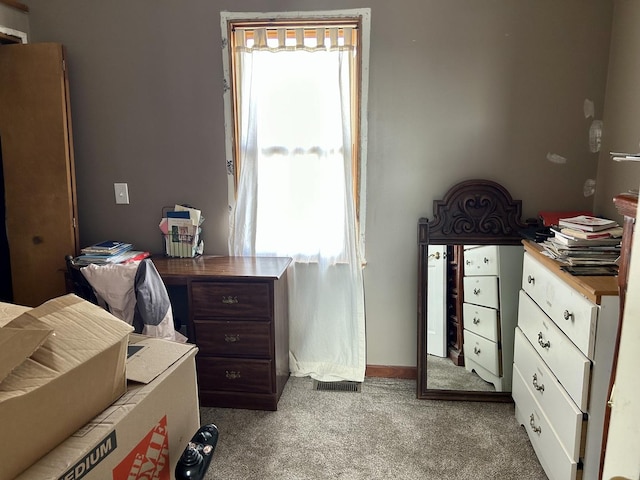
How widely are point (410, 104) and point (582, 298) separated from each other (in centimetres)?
139

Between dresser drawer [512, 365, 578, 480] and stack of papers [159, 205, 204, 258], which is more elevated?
stack of papers [159, 205, 204, 258]

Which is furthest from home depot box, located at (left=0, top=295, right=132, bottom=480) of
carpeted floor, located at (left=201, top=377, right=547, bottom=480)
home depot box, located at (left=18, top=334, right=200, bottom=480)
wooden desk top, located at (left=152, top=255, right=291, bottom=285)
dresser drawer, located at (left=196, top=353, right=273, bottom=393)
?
dresser drawer, located at (left=196, top=353, right=273, bottom=393)

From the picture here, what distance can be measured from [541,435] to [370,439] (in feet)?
2.45

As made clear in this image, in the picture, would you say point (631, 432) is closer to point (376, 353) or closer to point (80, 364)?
point (80, 364)

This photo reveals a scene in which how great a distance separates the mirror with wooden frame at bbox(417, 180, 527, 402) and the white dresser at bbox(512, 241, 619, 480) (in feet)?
1.15

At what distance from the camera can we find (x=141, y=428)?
1127mm

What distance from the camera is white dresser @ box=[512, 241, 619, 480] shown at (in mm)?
1608

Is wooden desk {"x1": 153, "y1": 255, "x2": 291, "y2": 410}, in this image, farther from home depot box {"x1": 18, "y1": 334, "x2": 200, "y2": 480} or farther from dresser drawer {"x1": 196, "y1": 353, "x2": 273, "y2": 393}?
home depot box {"x1": 18, "y1": 334, "x2": 200, "y2": 480}

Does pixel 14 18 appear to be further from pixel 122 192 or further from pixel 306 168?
pixel 306 168

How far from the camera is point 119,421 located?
3.44ft

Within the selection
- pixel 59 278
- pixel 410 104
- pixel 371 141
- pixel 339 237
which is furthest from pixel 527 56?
pixel 59 278

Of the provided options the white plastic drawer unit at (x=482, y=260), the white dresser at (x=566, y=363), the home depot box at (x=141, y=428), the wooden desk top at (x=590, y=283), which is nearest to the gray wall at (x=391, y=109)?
the white plastic drawer unit at (x=482, y=260)

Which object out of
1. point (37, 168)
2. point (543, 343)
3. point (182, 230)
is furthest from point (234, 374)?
point (37, 168)

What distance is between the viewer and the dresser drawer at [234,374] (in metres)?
2.52
